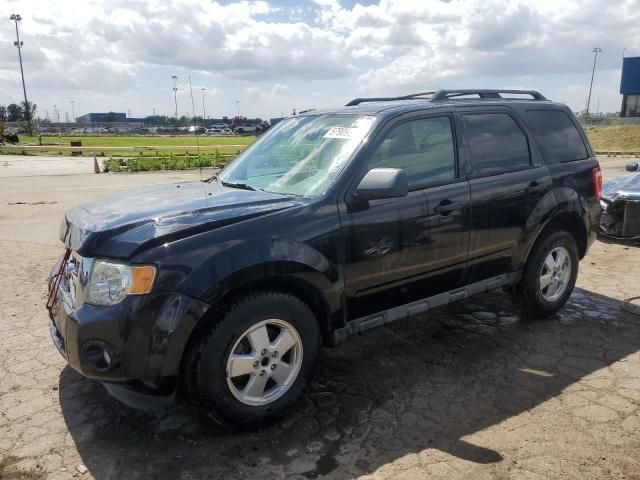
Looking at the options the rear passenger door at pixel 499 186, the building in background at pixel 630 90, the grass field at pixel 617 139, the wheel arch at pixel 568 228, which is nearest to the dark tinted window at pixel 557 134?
the rear passenger door at pixel 499 186

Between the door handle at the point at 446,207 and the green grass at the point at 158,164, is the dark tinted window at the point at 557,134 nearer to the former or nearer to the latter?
the door handle at the point at 446,207

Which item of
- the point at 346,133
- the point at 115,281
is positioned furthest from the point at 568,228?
the point at 115,281

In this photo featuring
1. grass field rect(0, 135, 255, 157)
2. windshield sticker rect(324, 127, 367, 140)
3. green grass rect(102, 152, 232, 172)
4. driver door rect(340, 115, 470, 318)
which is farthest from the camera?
grass field rect(0, 135, 255, 157)

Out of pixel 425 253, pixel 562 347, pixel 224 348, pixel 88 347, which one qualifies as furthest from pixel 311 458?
pixel 562 347

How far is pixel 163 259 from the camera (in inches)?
111

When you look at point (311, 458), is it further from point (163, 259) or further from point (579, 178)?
point (579, 178)

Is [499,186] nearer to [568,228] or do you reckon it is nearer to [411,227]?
[411,227]

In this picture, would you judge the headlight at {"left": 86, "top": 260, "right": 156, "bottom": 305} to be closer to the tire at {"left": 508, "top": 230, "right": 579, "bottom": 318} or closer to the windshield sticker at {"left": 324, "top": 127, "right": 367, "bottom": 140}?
the windshield sticker at {"left": 324, "top": 127, "right": 367, "bottom": 140}

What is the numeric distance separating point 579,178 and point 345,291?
273 cm

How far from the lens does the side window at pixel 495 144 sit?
421cm

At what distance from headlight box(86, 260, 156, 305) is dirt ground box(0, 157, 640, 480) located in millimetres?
880

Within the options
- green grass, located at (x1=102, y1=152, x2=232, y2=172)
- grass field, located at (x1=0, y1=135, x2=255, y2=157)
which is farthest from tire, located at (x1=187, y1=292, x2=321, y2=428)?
green grass, located at (x1=102, y1=152, x2=232, y2=172)

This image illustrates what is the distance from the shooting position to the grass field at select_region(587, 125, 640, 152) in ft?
119

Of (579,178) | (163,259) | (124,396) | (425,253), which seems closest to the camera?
(163,259)
